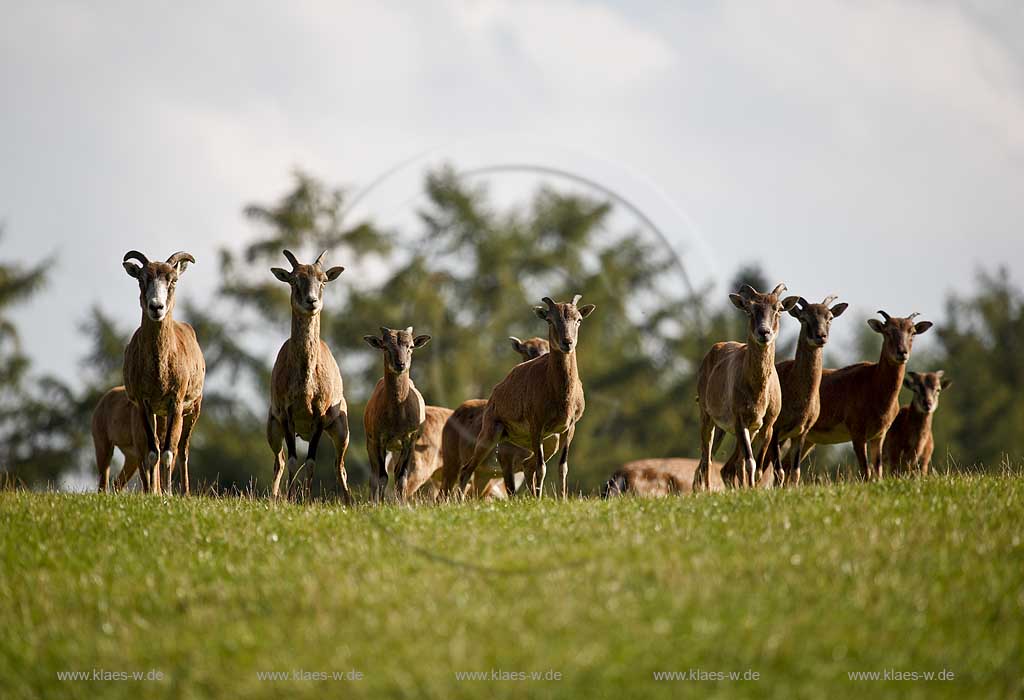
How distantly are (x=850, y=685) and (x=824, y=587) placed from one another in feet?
5.60

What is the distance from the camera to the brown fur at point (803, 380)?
60.7 ft

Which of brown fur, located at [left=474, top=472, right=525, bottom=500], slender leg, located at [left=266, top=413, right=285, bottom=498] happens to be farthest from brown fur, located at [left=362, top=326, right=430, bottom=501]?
brown fur, located at [left=474, top=472, right=525, bottom=500]

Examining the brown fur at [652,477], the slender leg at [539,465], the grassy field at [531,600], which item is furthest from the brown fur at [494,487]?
the grassy field at [531,600]

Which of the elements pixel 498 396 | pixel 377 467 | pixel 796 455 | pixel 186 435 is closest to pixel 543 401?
pixel 498 396

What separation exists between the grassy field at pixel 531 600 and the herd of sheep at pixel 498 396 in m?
4.26

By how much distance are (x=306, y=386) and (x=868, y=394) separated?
9.74 metres

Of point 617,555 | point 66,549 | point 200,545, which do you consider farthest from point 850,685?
point 66,549

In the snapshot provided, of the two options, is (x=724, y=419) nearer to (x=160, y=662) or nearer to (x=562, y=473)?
(x=562, y=473)

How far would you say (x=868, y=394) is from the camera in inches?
797

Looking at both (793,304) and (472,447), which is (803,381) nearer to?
(793,304)

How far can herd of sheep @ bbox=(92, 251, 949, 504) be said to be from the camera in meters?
16.8

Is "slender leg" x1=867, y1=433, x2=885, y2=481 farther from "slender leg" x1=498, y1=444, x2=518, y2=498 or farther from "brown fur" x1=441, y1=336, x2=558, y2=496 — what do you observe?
"slender leg" x1=498, y1=444, x2=518, y2=498

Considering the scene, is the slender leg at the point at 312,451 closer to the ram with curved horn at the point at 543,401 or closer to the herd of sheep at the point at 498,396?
the herd of sheep at the point at 498,396

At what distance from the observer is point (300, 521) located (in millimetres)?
12312
